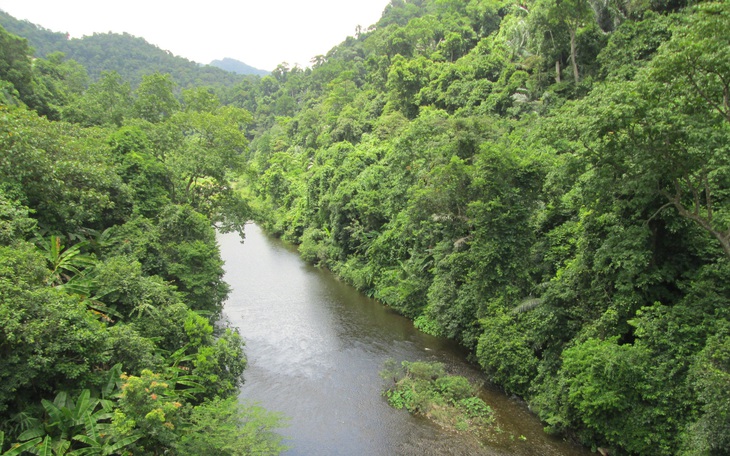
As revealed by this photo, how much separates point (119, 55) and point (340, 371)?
155684 millimetres

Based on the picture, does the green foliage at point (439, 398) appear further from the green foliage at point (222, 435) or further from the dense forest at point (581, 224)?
the green foliage at point (222, 435)

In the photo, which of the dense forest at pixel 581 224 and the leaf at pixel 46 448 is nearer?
the leaf at pixel 46 448

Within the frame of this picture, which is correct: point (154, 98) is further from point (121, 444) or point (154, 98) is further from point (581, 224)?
point (581, 224)

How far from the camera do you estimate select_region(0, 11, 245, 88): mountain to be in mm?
118900

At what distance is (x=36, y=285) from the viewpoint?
9969mm

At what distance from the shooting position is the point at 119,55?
136250 millimetres

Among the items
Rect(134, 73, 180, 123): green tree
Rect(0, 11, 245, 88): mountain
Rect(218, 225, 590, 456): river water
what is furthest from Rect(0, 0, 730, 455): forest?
Rect(0, 11, 245, 88): mountain

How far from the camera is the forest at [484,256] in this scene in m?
9.68

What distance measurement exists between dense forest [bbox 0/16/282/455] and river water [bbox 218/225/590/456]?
2.39m

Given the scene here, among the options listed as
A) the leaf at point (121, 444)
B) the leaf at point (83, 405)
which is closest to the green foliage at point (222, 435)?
the leaf at point (121, 444)

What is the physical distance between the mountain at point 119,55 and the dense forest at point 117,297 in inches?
4155

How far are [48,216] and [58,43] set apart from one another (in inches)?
5852

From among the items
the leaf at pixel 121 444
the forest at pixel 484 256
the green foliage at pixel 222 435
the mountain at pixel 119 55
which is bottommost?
the green foliage at pixel 222 435

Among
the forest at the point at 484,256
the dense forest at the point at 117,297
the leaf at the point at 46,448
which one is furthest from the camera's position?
the forest at the point at 484,256
